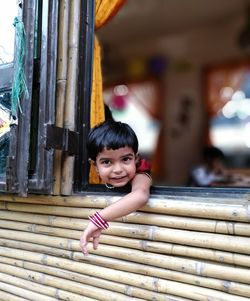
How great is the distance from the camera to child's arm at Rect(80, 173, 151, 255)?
1.42 m

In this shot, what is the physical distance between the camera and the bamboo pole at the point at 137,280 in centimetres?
145

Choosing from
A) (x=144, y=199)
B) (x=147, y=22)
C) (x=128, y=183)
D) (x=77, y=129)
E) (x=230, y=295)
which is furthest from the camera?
(x=147, y=22)

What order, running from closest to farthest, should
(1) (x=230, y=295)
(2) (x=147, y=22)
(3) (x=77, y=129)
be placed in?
(1) (x=230, y=295) < (3) (x=77, y=129) < (2) (x=147, y=22)

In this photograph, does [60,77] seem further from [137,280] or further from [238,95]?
[238,95]

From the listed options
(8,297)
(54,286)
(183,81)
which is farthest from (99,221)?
(183,81)

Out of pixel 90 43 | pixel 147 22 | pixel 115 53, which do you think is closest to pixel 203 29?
pixel 147 22

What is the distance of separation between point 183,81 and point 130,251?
5.88 metres

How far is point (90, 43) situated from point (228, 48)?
17.6 feet

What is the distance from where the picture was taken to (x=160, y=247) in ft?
5.15

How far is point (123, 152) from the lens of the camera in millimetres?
1539

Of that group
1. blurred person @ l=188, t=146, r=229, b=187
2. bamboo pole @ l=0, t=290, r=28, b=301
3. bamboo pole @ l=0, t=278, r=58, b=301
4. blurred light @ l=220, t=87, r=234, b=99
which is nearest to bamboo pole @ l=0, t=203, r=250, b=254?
bamboo pole @ l=0, t=278, r=58, b=301

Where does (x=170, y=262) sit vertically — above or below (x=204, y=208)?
below

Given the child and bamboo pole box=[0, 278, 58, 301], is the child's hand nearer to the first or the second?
the child

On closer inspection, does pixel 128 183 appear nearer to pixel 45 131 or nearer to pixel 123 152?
pixel 123 152
